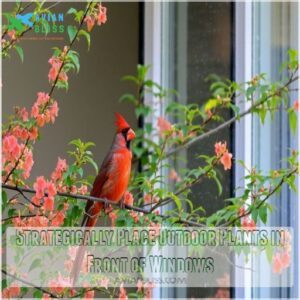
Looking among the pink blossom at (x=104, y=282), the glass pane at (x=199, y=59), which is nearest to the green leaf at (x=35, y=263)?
the pink blossom at (x=104, y=282)

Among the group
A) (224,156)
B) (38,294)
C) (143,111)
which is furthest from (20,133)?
(143,111)

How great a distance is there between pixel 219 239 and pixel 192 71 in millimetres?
1123

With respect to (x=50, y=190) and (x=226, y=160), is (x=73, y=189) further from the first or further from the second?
(x=226, y=160)

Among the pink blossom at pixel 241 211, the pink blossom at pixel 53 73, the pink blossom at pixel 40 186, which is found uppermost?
the pink blossom at pixel 53 73

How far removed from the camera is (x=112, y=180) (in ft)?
7.21

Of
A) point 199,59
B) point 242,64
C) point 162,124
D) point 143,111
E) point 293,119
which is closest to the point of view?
point 293,119

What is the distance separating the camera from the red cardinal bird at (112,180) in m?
2.20

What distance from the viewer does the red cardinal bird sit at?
2.20 m

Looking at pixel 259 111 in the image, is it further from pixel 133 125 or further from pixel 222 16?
pixel 133 125

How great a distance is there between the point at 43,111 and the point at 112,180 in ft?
0.92

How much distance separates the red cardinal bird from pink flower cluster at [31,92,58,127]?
207 mm

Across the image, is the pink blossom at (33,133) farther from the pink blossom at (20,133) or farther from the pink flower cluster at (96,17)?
the pink flower cluster at (96,17)

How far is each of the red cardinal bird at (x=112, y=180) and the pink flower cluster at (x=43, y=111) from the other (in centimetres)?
21

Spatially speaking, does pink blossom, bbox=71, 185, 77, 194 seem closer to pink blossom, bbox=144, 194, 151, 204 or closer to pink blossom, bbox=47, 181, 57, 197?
pink blossom, bbox=47, 181, 57, 197
